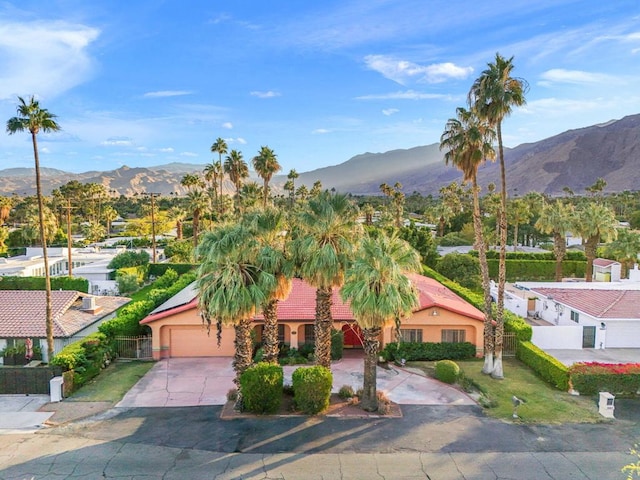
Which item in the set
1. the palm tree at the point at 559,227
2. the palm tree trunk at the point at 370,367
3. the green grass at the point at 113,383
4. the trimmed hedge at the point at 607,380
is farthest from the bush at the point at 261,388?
the palm tree at the point at 559,227

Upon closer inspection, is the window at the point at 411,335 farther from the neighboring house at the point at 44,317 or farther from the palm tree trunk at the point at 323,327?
the neighboring house at the point at 44,317

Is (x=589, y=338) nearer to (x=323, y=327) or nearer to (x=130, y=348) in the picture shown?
(x=323, y=327)

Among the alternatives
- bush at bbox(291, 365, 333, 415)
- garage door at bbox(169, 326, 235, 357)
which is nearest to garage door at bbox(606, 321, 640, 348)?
bush at bbox(291, 365, 333, 415)

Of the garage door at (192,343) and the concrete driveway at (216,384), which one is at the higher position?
the garage door at (192,343)

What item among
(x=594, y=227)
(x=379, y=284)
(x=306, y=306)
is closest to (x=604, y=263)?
(x=594, y=227)

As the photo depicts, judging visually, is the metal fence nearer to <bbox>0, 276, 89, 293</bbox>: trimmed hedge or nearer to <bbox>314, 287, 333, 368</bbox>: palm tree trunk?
<bbox>314, 287, 333, 368</bbox>: palm tree trunk

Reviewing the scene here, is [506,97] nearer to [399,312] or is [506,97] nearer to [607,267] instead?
[399,312]
